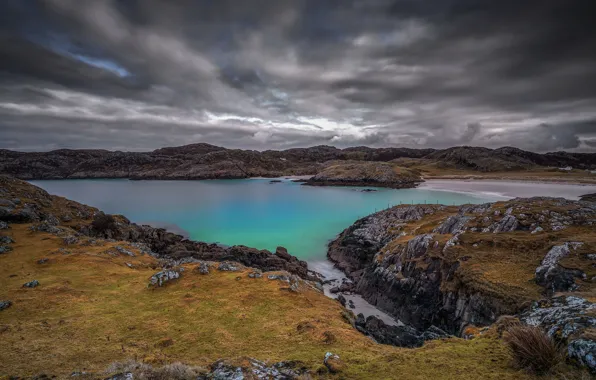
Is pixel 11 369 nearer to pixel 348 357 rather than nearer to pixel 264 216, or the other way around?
pixel 348 357

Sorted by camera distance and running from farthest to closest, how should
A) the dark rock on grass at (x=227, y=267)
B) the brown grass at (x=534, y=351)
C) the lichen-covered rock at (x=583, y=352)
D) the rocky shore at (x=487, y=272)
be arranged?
the dark rock on grass at (x=227, y=267) → the rocky shore at (x=487, y=272) → the brown grass at (x=534, y=351) → the lichen-covered rock at (x=583, y=352)

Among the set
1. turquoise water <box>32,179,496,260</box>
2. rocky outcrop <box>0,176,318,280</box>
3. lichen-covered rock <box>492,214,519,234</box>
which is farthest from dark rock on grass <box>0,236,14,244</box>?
lichen-covered rock <box>492,214,519,234</box>

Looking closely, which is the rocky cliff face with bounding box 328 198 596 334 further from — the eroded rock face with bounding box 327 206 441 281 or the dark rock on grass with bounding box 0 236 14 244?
the dark rock on grass with bounding box 0 236 14 244

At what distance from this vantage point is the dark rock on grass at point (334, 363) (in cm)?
1033

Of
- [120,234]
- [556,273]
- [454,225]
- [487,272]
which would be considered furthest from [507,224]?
[120,234]

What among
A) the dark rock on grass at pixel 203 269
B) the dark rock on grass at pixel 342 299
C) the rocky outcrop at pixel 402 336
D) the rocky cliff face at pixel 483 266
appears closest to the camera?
the rocky outcrop at pixel 402 336

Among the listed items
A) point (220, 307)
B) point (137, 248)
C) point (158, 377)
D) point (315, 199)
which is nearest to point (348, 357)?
point (158, 377)

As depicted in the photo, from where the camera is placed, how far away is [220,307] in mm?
20359

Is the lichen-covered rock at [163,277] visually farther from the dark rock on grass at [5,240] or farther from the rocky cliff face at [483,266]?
the dark rock on grass at [5,240]

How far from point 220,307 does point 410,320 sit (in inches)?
801

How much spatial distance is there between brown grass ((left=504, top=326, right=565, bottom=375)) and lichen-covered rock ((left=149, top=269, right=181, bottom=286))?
2473cm

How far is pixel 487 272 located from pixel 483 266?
4.31ft

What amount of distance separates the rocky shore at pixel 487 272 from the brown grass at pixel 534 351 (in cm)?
72

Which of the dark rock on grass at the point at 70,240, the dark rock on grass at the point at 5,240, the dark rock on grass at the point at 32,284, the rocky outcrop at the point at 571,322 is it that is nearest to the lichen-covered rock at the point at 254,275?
the dark rock on grass at the point at 32,284
